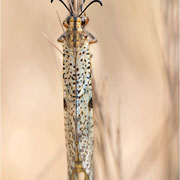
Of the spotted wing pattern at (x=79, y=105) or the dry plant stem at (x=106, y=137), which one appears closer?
the spotted wing pattern at (x=79, y=105)

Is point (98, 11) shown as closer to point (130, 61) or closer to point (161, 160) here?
point (130, 61)

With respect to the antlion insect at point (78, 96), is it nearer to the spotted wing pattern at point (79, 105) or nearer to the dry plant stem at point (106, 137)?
the spotted wing pattern at point (79, 105)

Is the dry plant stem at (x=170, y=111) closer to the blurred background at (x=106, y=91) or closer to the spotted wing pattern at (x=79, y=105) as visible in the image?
the blurred background at (x=106, y=91)

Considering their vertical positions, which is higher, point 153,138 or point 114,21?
point 114,21

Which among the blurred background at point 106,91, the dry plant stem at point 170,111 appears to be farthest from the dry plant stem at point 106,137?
the dry plant stem at point 170,111

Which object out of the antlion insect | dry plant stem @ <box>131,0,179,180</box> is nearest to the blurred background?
dry plant stem @ <box>131,0,179,180</box>

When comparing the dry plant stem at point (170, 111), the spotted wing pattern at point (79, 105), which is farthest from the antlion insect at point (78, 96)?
the dry plant stem at point (170, 111)

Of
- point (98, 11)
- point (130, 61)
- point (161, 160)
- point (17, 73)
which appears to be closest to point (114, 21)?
point (98, 11)

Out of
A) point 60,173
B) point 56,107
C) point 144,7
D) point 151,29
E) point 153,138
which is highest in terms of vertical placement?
point 144,7

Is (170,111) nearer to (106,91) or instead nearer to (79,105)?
(106,91)

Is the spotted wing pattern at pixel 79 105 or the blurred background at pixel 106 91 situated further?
the blurred background at pixel 106 91
